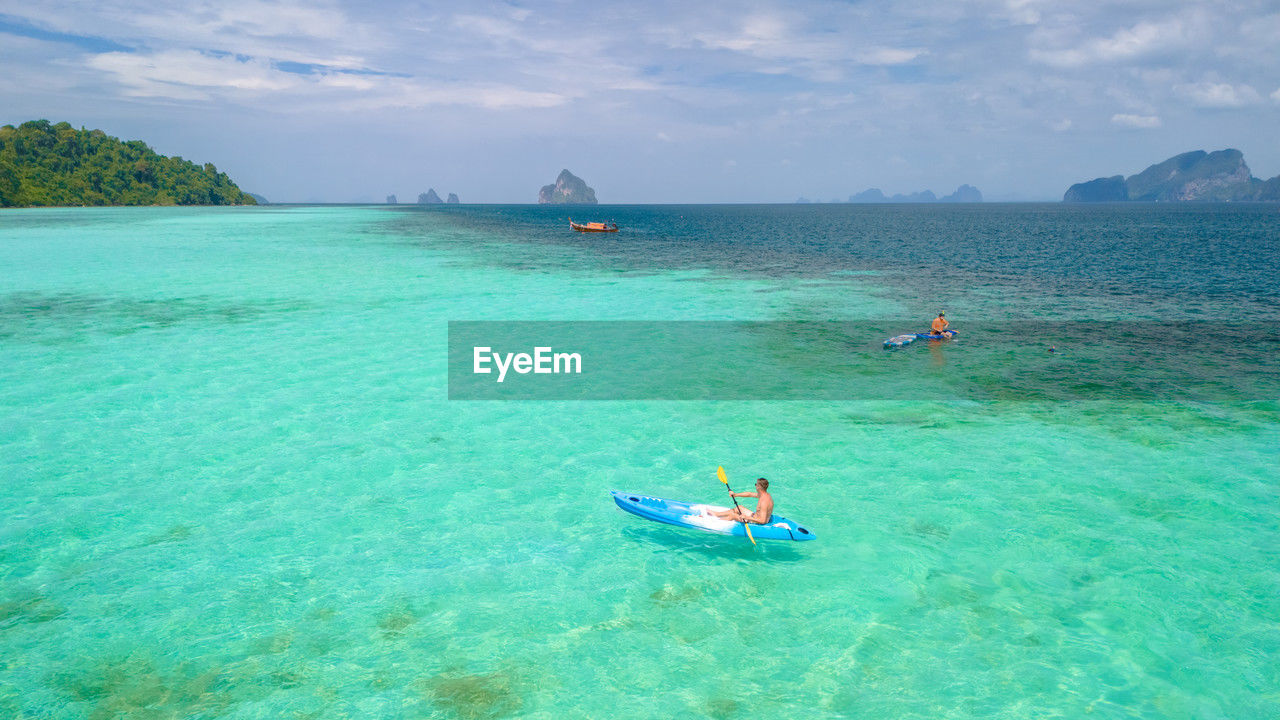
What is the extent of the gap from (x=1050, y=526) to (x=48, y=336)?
42.4m

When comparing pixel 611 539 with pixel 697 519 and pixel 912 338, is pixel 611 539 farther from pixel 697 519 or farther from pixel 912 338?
pixel 912 338

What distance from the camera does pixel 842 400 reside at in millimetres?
27000

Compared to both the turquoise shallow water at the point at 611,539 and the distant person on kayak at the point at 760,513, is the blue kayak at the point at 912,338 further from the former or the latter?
the distant person on kayak at the point at 760,513

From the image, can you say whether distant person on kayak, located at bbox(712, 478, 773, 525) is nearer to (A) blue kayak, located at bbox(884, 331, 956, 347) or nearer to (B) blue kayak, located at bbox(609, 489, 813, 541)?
(B) blue kayak, located at bbox(609, 489, 813, 541)

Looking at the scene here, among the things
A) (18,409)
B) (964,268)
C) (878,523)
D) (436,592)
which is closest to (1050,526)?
(878,523)

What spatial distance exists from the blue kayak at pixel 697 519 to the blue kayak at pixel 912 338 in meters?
21.7

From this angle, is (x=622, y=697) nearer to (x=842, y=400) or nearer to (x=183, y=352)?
(x=842, y=400)

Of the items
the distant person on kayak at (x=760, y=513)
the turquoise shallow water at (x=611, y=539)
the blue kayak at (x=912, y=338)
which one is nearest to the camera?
the turquoise shallow water at (x=611, y=539)

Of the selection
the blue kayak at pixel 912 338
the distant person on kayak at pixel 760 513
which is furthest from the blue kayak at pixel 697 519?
the blue kayak at pixel 912 338

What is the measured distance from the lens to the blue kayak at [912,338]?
35500 millimetres

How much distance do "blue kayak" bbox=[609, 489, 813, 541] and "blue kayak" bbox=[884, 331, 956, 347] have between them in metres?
21.7

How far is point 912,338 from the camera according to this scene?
3609 centimetres

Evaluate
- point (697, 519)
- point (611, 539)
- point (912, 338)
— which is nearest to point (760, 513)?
point (697, 519)

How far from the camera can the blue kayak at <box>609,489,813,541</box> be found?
50.7ft
